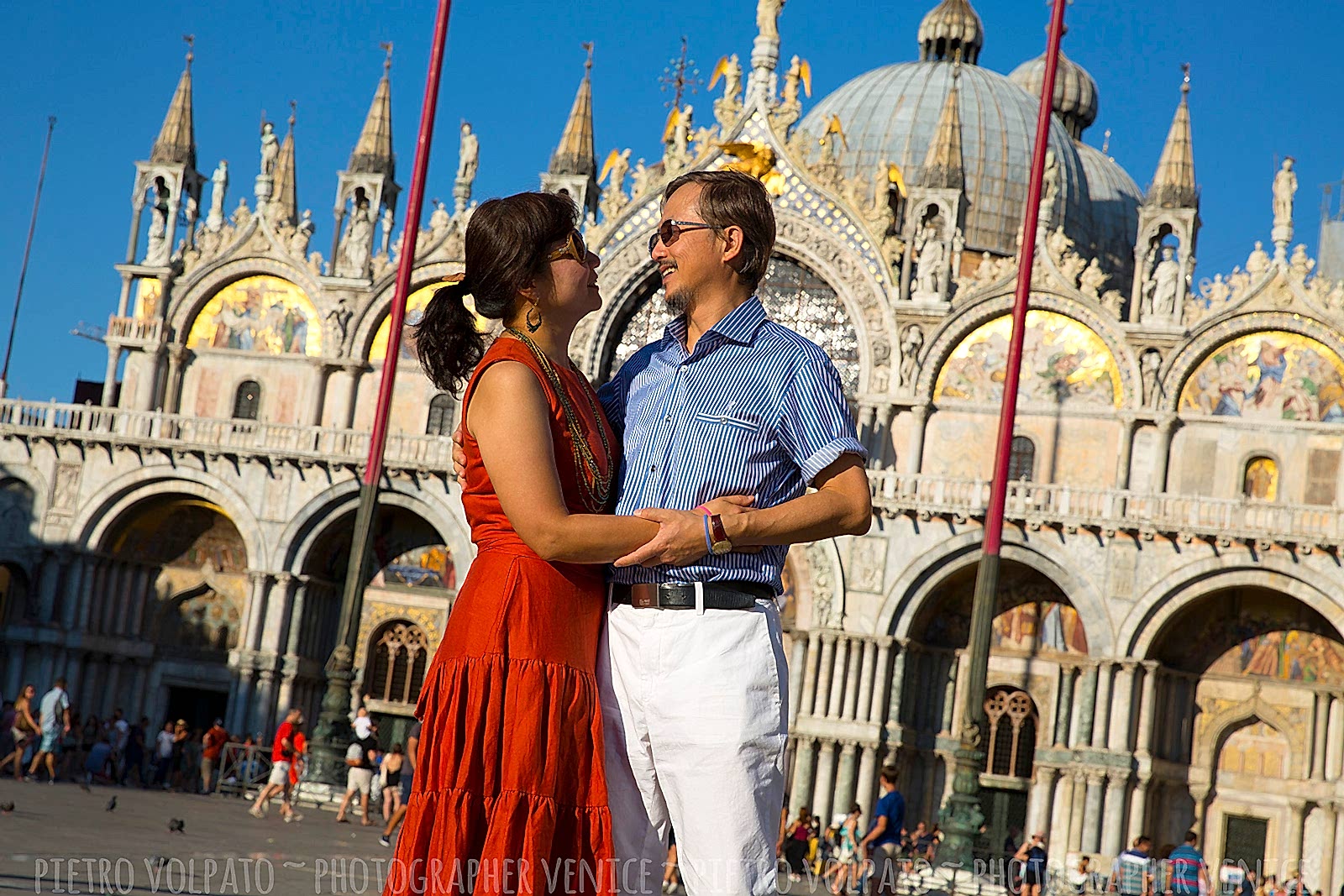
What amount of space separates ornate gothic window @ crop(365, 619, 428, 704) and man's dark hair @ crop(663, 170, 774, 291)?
2640cm

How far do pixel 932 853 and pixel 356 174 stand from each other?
51.8ft

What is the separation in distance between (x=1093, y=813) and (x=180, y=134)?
20570 millimetres

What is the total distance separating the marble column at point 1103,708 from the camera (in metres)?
26.3

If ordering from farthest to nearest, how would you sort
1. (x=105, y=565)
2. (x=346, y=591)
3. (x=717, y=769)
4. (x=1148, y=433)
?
(x=105, y=565), (x=1148, y=433), (x=346, y=591), (x=717, y=769)

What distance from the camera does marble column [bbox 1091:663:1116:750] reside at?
26.3m

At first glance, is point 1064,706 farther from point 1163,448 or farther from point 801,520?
point 801,520

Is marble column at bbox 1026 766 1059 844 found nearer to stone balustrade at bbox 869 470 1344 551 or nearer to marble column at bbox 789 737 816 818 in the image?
marble column at bbox 789 737 816 818

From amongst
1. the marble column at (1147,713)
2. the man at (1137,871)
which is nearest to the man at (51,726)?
the man at (1137,871)

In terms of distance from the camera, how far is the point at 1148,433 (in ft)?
92.1

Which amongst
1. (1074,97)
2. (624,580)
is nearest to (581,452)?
(624,580)

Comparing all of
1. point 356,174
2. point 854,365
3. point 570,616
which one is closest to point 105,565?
point 356,174

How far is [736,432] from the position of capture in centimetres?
430

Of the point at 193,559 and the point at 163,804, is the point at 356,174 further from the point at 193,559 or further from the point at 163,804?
the point at 163,804

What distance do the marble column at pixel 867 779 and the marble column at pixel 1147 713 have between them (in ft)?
13.1
